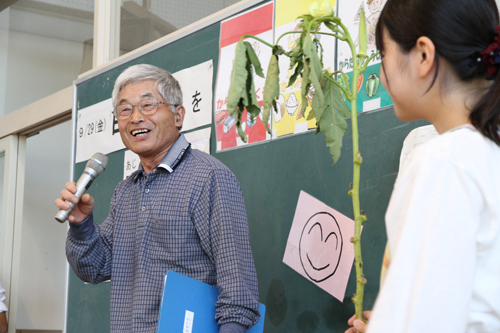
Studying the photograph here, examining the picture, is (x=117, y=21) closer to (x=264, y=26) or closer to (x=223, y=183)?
(x=264, y=26)

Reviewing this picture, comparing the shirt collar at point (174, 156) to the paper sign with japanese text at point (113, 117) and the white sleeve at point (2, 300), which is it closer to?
the paper sign with japanese text at point (113, 117)

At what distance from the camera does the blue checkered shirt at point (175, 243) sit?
4.60ft

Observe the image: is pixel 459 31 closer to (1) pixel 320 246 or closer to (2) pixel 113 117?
(1) pixel 320 246

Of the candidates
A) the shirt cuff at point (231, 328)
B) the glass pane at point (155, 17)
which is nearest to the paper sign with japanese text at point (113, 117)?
the glass pane at point (155, 17)

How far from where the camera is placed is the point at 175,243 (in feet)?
4.83

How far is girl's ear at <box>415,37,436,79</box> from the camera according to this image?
75cm

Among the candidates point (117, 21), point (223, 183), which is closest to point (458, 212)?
point (223, 183)

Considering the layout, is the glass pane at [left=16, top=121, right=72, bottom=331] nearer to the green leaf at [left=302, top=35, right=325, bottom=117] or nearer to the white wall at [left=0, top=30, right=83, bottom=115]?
the white wall at [left=0, top=30, right=83, bottom=115]

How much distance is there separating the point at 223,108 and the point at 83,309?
4.21 ft

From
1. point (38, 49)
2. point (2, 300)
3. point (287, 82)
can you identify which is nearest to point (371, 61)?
point (287, 82)

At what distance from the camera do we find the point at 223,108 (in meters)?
2.17

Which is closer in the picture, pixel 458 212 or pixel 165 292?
pixel 458 212

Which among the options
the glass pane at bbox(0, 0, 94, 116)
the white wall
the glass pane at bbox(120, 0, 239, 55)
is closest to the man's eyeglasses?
the glass pane at bbox(120, 0, 239, 55)

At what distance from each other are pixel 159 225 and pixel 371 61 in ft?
2.55
